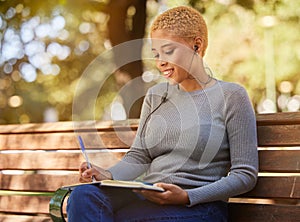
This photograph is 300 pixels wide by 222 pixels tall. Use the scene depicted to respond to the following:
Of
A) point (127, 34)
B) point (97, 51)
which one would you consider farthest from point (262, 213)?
point (97, 51)

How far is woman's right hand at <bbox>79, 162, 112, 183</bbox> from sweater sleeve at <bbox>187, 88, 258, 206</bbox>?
453mm

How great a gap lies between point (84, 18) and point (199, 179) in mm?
7873

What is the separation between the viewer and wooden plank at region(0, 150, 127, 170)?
3.41 meters

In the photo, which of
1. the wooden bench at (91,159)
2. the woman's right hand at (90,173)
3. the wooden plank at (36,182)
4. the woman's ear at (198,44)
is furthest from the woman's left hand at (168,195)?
the wooden plank at (36,182)

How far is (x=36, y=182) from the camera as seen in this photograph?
366 centimetres

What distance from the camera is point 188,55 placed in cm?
272

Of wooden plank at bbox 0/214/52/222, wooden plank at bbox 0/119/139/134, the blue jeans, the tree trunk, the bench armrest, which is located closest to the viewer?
the blue jeans

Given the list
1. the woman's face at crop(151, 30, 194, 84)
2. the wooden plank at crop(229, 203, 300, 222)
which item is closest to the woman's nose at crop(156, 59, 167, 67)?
the woman's face at crop(151, 30, 194, 84)

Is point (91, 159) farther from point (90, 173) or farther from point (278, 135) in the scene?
point (278, 135)

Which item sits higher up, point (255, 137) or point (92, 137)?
point (255, 137)

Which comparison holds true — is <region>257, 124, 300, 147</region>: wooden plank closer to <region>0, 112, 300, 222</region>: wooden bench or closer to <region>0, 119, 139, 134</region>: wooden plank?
<region>0, 112, 300, 222</region>: wooden bench

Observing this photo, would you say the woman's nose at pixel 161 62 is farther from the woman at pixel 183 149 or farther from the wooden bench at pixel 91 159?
the wooden bench at pixel 91 159

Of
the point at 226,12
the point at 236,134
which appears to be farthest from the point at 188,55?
the point at 226,12

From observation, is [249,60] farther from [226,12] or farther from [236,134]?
[236,134]
